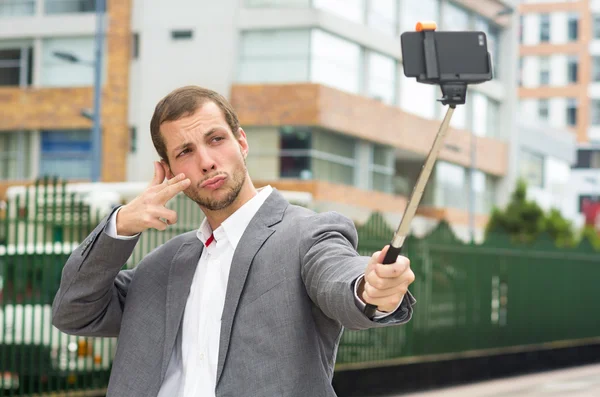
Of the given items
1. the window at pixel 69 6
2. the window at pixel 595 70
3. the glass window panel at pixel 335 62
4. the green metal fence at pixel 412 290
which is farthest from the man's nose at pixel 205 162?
the window at pixel 595 70

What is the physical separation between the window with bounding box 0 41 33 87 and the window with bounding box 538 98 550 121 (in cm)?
5281

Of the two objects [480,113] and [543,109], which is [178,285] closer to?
[480,113]

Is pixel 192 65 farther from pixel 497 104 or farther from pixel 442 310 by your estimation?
pixel 442 310

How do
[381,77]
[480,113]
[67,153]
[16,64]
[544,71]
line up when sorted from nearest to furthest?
[67,153] → [16,64] → [381,77] → [480,113] → [544,71]

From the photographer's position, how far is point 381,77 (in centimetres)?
4553

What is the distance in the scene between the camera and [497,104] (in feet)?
190

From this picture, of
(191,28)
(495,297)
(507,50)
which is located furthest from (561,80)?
(495,297)

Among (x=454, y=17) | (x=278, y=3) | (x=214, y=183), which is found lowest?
(x=214, y=183)

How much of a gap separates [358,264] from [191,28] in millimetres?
38848

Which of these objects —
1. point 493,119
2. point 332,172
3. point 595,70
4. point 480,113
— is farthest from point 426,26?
point 595,70

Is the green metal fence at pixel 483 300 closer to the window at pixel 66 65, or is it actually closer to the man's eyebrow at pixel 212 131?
the man's eyebrow at pixel 212 131

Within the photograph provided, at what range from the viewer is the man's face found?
331 centimetres

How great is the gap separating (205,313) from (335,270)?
49 centimetres

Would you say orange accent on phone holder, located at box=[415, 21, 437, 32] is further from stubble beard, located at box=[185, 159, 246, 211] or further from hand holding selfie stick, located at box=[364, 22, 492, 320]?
stubble beard, located at box=[185, 159, 246, 211]
